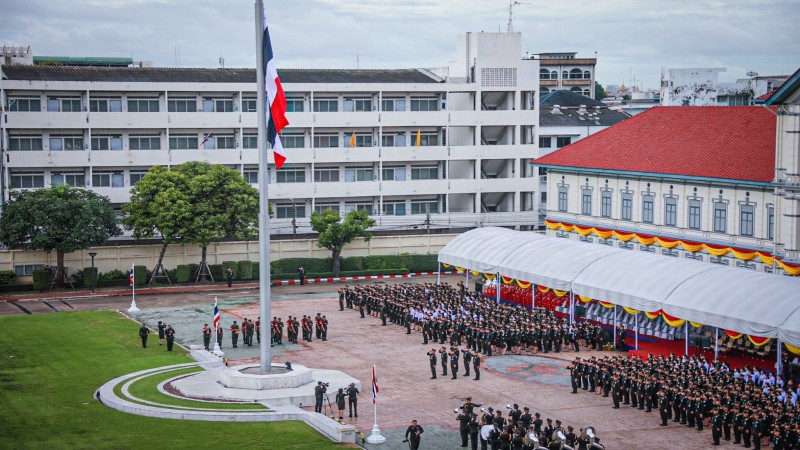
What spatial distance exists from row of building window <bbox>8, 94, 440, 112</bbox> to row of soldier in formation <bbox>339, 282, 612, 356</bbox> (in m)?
25.2

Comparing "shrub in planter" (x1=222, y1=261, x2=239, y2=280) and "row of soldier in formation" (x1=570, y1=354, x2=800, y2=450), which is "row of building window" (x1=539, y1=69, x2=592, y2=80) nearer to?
"shrub in planter" (x1=222, y1=261, x2=239, y2=280)

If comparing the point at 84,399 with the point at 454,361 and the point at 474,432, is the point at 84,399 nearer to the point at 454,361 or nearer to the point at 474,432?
the point at 454,361

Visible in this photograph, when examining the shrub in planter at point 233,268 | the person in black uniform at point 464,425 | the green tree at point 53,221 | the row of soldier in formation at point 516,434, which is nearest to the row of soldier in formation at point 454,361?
the row of soldier in formation at point 516,434

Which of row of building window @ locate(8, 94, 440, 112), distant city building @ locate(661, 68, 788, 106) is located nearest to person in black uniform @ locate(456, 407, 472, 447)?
row of building window @ locate(8, 94, 440, 112)

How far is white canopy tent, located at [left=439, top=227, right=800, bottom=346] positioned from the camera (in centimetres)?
4284

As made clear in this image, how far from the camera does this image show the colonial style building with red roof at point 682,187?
54.1 m

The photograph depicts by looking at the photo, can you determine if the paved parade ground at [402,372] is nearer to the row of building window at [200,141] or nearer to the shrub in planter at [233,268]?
the shrub in planter at [233,268]

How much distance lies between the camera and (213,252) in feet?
241

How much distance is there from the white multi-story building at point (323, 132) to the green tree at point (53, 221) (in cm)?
273

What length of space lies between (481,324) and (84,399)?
18.8 m

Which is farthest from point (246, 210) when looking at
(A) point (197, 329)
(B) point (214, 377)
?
(B) point (214, 377)

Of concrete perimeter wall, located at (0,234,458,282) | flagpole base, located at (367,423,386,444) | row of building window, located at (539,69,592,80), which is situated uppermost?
row of building window, located at (539,69,592,80)

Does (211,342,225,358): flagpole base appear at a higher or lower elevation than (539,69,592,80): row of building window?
lower

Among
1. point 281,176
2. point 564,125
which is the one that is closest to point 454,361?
point 281,176
